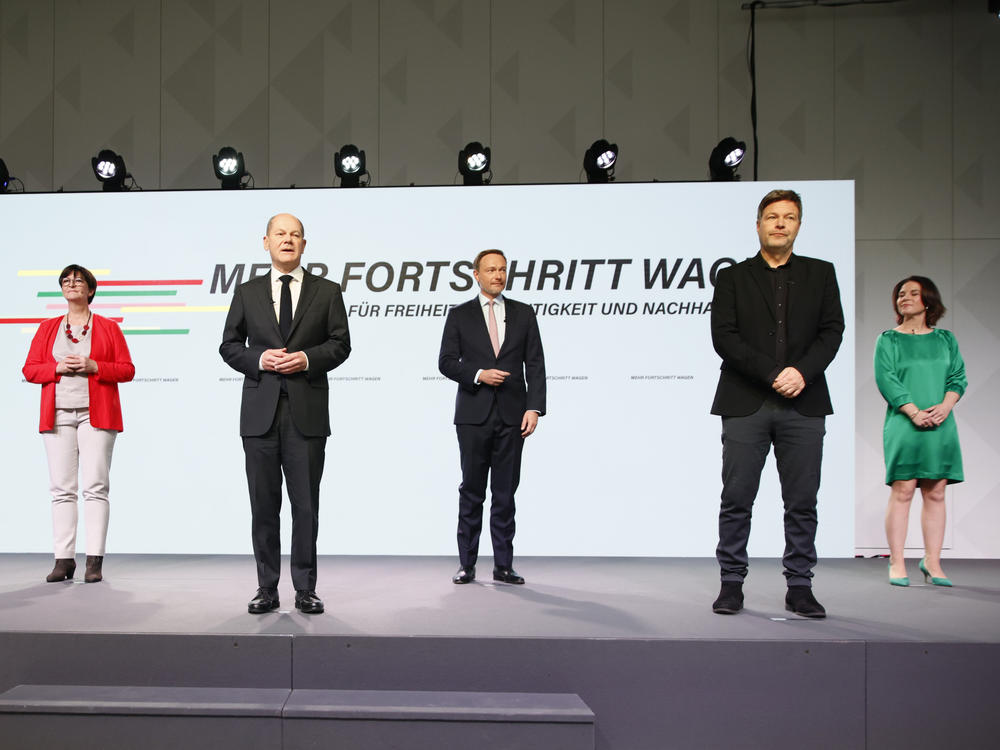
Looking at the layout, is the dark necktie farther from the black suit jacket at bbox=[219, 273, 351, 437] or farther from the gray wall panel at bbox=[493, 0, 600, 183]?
the gray wall panel at bbox=[493, 0, 600, 183]

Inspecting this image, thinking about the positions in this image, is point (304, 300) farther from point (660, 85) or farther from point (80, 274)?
point (660, 85)

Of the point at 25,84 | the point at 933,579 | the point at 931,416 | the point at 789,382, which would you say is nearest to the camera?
the point at 789,382

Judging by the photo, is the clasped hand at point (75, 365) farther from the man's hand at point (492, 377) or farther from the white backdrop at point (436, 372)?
the man's hand at point (492, 377)

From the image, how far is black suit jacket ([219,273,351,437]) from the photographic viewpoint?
285cm

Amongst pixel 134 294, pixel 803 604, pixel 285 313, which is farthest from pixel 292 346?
pixel 134 294

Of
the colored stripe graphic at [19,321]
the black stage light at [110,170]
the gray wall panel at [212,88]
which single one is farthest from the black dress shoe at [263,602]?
the gray wall panel at [212,88]

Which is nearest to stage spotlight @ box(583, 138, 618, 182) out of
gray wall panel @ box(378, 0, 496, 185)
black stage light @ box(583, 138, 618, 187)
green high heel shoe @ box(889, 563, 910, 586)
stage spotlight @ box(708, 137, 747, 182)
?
black stage light @ box(583, 138, 618, 187)

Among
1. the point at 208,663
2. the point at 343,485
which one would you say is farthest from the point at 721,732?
the point at 343,485

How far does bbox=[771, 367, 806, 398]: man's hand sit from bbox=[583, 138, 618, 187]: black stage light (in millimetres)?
2467

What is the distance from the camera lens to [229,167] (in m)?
4.86

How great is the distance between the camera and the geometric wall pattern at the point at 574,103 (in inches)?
203

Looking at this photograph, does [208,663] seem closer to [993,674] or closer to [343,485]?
[343,485]

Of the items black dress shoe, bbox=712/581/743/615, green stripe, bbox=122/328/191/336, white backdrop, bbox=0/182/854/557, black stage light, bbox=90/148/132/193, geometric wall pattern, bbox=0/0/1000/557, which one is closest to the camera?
black dress shoe, bbox=712/581/743/615

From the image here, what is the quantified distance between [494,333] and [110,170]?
304 centimetres
